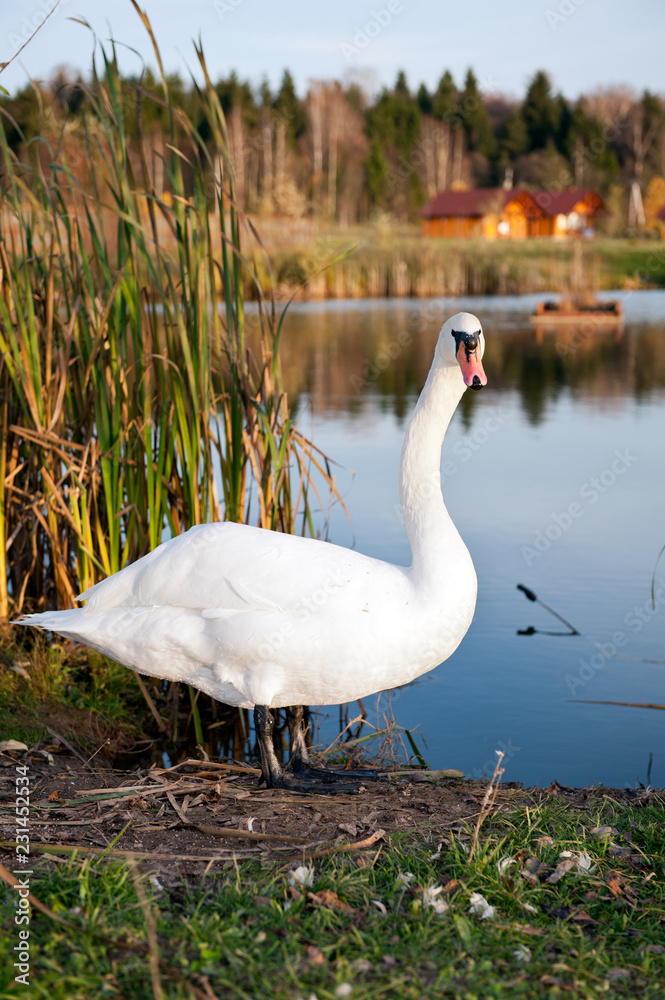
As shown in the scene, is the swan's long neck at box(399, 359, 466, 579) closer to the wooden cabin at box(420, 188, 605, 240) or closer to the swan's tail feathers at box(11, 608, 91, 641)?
the swan's tail feathers at box(11, 608, 91, 641)

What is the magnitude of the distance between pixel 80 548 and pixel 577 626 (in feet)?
13.6

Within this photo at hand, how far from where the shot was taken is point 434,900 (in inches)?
126

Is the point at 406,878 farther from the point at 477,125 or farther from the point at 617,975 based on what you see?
the point at 477,125

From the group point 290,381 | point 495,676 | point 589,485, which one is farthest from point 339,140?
point 495,676

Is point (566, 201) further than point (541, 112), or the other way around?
point (541, 112)

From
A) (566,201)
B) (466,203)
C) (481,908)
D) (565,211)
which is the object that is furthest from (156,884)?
(566,201)

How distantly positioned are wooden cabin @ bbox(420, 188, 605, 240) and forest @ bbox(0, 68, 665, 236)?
7.43ft

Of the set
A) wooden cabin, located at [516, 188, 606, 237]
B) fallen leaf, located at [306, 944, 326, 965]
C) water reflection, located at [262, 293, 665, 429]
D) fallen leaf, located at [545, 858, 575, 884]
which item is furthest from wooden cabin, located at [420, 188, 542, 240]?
fallen leaf, located at [306, 944, 326, 965]

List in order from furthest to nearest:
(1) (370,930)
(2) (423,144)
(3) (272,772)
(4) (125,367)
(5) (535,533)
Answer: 1. (2) (423,144)
2. (5) (535,533)
3. (4) (125,367)
4. (3) (272,772)
5. (1) (370,930)

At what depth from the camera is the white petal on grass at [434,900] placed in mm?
3168

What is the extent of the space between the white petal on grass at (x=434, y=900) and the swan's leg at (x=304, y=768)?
1.37 m

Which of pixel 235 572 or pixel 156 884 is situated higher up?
pixel 235 572

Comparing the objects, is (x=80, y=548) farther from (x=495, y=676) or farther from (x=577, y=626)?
(x=577, y=626)

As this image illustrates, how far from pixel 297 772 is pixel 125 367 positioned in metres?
2.65
